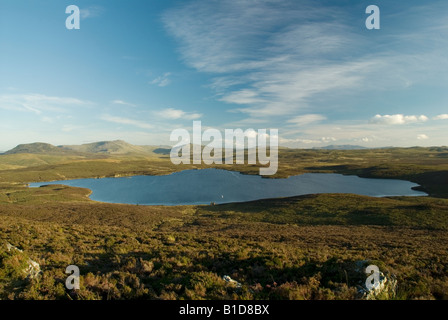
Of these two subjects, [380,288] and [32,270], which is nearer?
[380,288]

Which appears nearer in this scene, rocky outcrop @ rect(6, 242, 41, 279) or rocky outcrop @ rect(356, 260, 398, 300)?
rocky outcrop @ rect(356, 260, 398, 300)

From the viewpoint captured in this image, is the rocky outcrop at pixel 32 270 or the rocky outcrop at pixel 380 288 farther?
the rocky outcrop at pixel 32 270

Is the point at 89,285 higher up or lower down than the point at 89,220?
higher up

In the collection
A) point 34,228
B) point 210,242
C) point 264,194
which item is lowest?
point 264,194

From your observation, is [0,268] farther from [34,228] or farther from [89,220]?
[89,220]
